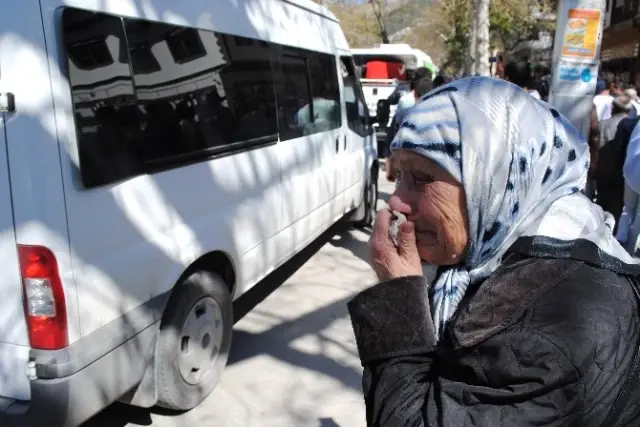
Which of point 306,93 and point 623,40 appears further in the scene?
point 623,40

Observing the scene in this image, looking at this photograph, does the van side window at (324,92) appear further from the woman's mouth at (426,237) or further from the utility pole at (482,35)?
the utility pole at (482,35)

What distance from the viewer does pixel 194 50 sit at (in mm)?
3146

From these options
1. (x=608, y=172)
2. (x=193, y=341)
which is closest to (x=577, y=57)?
(x=608, y=172)

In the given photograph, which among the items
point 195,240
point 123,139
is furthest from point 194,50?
point 195,240

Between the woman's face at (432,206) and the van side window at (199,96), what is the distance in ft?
5.83

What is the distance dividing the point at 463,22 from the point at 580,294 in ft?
99.9

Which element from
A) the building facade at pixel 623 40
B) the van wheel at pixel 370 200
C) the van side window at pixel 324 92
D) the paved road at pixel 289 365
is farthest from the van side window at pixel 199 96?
the building facade at pixel 623 40

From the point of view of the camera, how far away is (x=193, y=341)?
129 inches

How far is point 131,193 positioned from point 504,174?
192 centimetres

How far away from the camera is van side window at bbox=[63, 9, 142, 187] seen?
2.30 metres

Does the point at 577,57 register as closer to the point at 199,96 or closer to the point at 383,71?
the point at 199,96

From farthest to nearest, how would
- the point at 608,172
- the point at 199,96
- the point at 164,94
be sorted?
the point at 608,172
the point at 199,96
the point at 164,94

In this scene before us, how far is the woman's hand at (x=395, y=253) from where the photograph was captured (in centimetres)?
→ 129

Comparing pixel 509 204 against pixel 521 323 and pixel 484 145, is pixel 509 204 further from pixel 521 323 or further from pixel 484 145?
pixel 521 323
